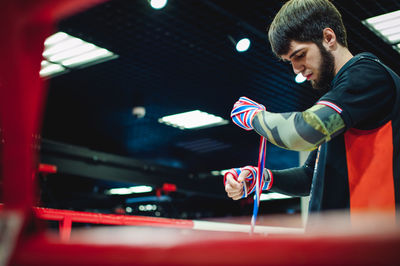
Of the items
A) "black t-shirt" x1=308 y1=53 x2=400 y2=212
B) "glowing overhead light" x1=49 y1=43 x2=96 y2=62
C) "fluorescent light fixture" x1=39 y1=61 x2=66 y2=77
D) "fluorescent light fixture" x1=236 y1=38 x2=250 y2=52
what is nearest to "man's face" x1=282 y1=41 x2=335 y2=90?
"black t-shirt" x1=308 y1=53 x2=400 y2=212

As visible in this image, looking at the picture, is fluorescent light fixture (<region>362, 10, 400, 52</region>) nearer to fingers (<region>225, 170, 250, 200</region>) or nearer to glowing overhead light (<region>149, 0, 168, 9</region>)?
glowing overhead light (<region>149, 0, 168, 9</region>)

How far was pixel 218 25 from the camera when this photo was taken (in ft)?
13.8

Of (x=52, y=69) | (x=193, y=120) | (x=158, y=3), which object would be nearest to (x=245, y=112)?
(x=158, y=3)

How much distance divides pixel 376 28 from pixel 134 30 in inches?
106

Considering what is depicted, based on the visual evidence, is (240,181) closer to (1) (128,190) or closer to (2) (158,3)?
(2) (158,3)

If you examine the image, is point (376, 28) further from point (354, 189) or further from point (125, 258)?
point (125, 258)

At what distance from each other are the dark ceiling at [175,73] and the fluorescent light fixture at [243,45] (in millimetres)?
116

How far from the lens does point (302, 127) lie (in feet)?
3.61

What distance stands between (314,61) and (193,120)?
5824mm

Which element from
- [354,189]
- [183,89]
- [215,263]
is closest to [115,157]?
[183,89]

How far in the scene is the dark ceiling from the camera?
4023mm

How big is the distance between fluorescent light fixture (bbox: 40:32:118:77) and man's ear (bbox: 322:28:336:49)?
12.0ft

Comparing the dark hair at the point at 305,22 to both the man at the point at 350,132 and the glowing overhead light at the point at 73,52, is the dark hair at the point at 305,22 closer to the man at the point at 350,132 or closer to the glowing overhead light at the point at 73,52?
the man at the point at 350,132

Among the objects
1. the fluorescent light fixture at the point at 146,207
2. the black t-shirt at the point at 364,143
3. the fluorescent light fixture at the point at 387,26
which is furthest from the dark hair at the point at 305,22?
the fluorescent light fixture at the point at 146,207
